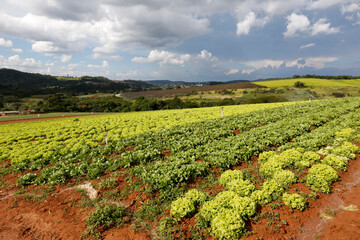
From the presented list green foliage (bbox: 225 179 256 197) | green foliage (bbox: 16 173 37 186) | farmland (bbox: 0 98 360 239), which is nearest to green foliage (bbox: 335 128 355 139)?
farmland (bbox: 0 98 360 239)

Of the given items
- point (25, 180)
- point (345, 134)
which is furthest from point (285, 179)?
point (25, 180)

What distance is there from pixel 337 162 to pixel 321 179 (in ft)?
7.63

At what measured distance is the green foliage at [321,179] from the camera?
6.82 m

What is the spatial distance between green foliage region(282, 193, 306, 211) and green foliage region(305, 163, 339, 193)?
1.35 metres

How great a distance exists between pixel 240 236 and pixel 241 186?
2174mm

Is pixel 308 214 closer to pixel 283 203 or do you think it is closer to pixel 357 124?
pixel 283 203

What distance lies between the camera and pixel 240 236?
5.41m

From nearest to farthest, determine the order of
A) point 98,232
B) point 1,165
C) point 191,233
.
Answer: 1. point 191,233
2. point 98,232
3. point 1,165

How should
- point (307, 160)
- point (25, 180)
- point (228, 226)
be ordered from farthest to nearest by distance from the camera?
point (25, 180) < point (307, 160) < point (228, 226)

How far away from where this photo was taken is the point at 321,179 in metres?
6.93

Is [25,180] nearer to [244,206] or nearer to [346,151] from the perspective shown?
[244,206]

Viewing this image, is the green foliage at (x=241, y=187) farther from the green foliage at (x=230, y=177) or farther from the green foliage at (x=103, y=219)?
the green foliage at (x=103, y=219)

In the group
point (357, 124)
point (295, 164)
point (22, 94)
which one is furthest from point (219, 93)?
point (22, 94)

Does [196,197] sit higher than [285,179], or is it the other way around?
[285,179]
